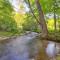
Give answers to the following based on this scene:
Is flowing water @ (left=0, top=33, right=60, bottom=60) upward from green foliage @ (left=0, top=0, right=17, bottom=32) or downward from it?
downward

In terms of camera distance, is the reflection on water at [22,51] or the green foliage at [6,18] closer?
the reflection on water at [22,51]

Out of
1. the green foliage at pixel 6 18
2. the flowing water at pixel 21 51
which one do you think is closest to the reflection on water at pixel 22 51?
the flowing water at pixel 21 51

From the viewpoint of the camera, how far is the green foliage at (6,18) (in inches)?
554

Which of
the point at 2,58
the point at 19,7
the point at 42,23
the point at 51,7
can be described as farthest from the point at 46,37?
the point at 19,7

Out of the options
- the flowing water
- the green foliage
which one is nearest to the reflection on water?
the flowing water

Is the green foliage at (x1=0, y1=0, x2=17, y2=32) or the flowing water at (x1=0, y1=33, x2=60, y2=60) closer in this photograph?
the flowing water at (x1=0, y1=33, x2=60, y2=60)

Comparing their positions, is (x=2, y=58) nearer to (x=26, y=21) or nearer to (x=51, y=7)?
(x=51, y=7)

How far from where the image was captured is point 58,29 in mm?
17719

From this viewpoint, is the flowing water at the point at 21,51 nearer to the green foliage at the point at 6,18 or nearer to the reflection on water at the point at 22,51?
the reflection on water at the point at 22,51

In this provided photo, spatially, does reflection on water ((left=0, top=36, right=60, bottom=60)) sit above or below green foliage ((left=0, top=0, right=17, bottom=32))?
below

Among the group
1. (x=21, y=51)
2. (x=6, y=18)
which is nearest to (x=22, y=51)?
(x=21, y=51)

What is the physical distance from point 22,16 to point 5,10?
426 centimetres

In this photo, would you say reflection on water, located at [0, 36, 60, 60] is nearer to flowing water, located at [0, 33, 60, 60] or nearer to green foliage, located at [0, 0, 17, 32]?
flowing water, located at [0, 33, 60, 60]

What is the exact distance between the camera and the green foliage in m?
14.1
